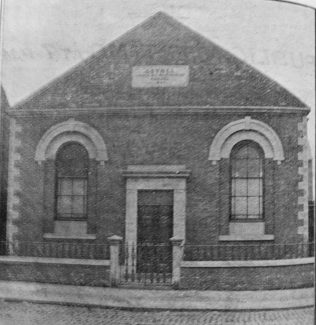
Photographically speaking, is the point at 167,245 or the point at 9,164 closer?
the point at 167,245

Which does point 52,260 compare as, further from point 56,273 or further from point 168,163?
point 168,163

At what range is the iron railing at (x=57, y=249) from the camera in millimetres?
2947

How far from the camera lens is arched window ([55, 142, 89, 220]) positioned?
296 cm

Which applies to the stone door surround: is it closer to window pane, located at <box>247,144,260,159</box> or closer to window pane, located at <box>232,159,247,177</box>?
window pane, located at <box>232,159,247,177</box>

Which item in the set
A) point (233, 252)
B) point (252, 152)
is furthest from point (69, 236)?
point (252, 152)

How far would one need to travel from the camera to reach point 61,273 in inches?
118

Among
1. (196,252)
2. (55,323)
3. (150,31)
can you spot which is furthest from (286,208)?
(55,323)

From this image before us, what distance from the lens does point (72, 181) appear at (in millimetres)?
2984

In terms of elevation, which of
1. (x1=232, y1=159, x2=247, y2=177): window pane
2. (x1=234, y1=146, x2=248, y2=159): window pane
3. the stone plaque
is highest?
the stone plaque

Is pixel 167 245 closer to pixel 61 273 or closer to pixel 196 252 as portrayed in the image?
pixel 196 252

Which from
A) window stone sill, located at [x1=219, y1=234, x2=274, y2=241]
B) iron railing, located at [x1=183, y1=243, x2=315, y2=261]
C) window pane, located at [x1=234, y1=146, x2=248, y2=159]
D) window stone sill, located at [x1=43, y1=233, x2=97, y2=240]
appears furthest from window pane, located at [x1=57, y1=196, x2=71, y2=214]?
window pane, located at [x1=234, y1=146, x2=248, y2=159]

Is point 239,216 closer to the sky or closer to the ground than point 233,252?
closer to the sky

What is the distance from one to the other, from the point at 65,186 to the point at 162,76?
0.88 m

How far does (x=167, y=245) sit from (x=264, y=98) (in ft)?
3.48
